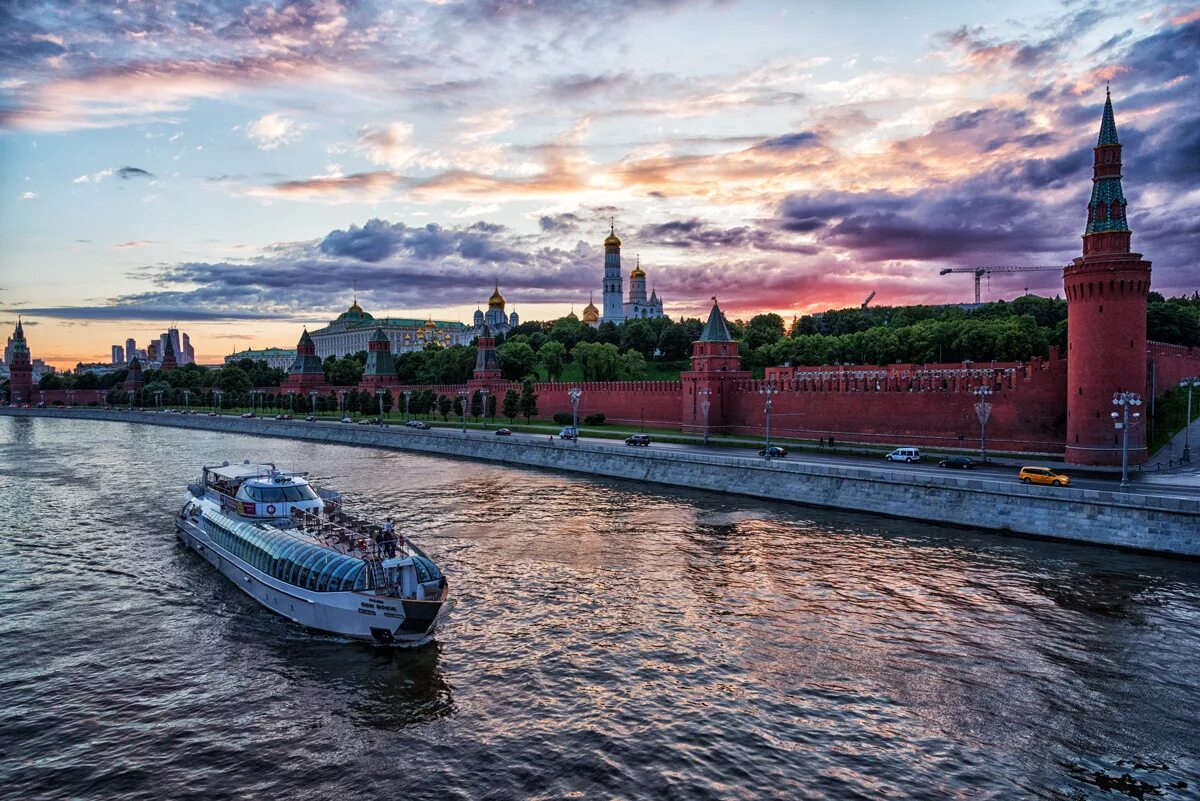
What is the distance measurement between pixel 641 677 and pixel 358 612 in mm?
7619

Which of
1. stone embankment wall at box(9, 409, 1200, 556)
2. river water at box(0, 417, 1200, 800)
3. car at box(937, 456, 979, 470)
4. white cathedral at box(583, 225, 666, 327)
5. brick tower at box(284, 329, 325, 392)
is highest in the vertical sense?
white cathedral at box(583, 225, 666, 327)

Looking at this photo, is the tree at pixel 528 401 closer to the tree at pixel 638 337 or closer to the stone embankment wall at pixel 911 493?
the stone embankment wall at pixel 911 493

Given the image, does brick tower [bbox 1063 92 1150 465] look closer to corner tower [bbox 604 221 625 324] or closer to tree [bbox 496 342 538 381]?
tree [bbox 496 342 538 381]

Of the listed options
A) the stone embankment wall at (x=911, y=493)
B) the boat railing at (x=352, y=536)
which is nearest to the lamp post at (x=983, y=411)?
the stone embankment wall at (x=911, y=493)

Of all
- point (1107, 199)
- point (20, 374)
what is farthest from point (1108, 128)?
point (20, 374)

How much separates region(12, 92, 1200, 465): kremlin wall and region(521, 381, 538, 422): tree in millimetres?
3975

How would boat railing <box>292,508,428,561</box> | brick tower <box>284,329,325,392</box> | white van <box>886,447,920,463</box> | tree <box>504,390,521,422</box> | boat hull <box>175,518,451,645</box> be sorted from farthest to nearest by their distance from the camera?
brick tower <box>284,329,325,392</box>
tree <box>504,390,521,422</box>
white van <box>886,447,920,463</box>
boat railing <box>292,508,428,561</box>
boat hull <box>175,518,451,645</box>

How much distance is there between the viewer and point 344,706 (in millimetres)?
16594

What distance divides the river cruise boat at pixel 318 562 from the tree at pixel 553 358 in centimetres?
8099

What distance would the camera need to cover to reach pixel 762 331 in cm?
11500

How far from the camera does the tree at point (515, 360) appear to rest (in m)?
108

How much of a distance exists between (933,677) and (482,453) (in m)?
46.6

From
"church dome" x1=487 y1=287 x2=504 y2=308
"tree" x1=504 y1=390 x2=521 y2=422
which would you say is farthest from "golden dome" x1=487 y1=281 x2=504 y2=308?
"tree" x1=504 y1=390 x2=521 y2=422

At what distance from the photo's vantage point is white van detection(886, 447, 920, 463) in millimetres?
42156
